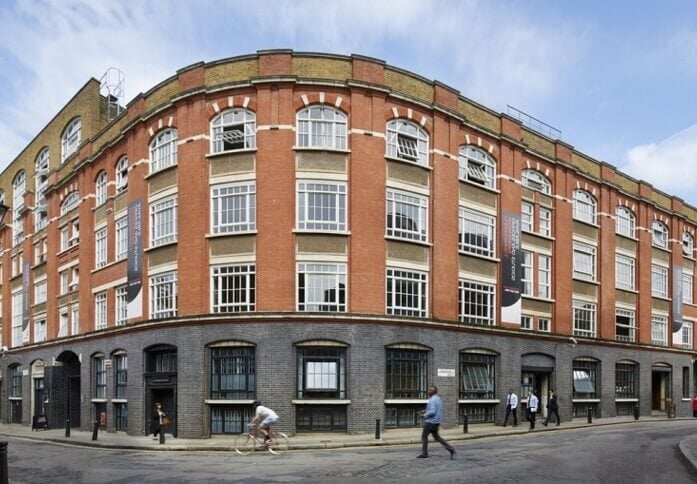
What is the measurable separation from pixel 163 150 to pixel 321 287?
9918 mm

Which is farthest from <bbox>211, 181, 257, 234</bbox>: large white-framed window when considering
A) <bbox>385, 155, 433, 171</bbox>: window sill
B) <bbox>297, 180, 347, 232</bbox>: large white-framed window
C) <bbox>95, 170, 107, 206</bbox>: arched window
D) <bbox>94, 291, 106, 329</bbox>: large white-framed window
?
<bbox>95, 170, 107, 206</bbox>: arched window

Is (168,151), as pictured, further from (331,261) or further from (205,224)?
(331,261)

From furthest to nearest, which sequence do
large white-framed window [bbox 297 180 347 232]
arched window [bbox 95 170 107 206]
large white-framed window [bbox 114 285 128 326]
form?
arched window [bbox 95 170 107 206]
large white-framed window [bbox 114 285 128 326]
large white-framed window [bbox 297 180 347 232]

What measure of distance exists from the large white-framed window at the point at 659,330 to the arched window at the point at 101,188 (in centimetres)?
3462

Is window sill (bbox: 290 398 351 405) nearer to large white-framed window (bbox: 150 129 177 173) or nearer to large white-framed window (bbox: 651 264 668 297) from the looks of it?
large white-framed window (bbox: 150 129 177 173)

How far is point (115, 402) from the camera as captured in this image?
107 ft

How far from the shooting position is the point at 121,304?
1350 inches

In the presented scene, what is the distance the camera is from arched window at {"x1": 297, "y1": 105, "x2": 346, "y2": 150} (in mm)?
28594

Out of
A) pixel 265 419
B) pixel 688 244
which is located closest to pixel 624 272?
pixel 688 244

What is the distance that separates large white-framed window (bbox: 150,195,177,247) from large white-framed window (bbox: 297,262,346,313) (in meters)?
6.19

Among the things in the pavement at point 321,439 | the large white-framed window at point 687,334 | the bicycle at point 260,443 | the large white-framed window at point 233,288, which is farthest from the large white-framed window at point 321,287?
the large white-framed window at point 687,334

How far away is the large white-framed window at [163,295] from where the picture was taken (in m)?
29.6

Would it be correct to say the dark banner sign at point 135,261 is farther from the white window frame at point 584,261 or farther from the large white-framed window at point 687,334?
the large white-framed window at point 687,334

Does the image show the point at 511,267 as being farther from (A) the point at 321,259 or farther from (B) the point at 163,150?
(B) the point at 163,150
